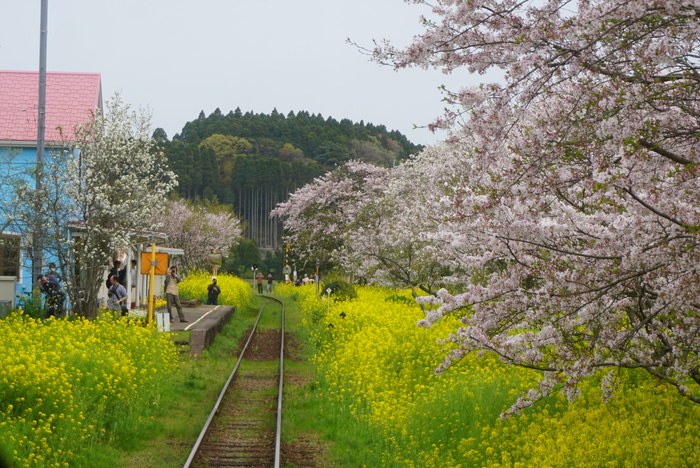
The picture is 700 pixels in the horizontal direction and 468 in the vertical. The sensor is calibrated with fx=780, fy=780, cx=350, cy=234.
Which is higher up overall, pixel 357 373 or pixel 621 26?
pixel 621 26

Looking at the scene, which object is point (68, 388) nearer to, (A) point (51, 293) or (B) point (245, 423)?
(B) point (245, 423)

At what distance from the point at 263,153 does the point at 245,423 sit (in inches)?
4410

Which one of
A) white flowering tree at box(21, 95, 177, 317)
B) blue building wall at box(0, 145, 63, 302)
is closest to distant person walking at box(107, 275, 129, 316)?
white flowering tree at box(21, 95, 177, 317)

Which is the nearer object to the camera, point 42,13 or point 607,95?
point 607,95

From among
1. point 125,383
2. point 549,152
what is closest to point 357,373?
point 125,383

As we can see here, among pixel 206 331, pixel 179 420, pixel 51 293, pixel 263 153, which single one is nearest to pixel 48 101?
pixel 51 293

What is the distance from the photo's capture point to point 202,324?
22.0m

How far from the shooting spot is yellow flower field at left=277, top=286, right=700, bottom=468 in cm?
669

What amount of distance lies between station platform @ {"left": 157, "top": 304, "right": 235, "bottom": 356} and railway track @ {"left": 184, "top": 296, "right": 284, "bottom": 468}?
1058mm

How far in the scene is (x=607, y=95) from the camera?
4973mm

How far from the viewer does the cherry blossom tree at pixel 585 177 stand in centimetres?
484

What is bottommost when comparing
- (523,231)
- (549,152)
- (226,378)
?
(226,378)

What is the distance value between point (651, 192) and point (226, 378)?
42.3 feet

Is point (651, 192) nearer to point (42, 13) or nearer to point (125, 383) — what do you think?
point (125, 383)
